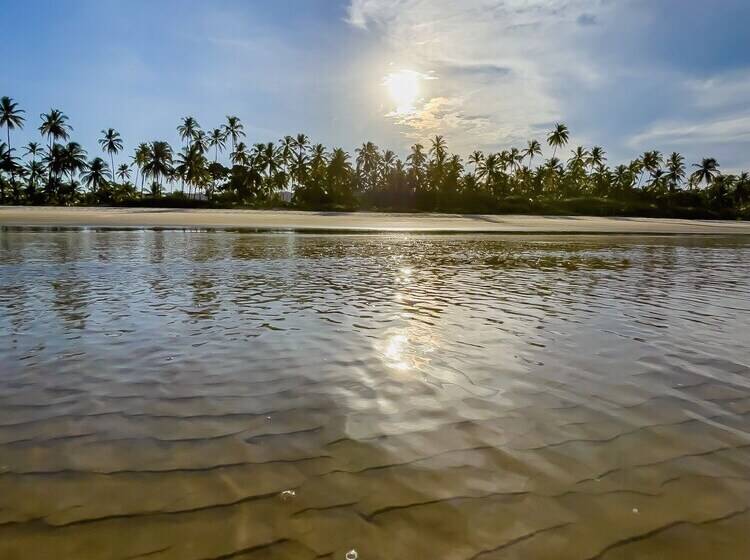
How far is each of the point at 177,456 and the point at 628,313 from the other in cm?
789

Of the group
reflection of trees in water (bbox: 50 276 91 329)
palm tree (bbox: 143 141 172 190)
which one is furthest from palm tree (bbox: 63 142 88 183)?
reflection of trees in water (bbox: 50 276 91 329)

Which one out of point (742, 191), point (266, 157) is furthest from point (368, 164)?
point (742, 191)

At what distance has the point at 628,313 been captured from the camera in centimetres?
865

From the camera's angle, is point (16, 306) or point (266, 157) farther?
point (266, 157)

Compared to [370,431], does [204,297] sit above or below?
above

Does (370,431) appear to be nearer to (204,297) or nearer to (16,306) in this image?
(204,297)

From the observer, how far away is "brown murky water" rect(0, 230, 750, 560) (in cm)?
273

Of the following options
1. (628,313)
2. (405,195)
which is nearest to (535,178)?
(405,195)

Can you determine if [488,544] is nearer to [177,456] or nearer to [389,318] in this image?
[177,456]

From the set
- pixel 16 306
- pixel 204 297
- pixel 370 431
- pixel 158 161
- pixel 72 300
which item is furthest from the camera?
pixel 158 161

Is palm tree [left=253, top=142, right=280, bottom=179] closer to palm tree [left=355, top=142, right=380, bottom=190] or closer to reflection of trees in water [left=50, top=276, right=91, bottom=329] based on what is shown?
→ palm tree [left=355, top=142, right=380, bottom=190]

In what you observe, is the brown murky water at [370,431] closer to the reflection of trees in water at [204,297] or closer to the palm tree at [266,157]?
the reflection of trees in water at [204,297]

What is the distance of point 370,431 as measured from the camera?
3957 mm

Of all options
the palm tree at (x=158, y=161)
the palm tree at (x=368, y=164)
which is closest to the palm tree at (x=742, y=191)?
the palm tree at (x=368, y=164)
